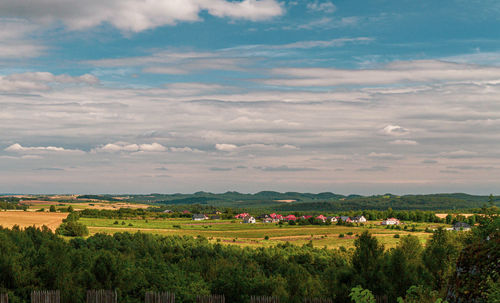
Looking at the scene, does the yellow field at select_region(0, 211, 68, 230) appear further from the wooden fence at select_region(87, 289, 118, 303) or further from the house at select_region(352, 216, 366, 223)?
the house at select_region(352, 216, 366, 223)

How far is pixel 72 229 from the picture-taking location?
97.8 meters

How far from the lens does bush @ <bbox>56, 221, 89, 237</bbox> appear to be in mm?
96562

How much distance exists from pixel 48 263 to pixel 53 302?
9356mm

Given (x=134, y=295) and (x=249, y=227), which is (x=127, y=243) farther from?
(x=249, y=227)

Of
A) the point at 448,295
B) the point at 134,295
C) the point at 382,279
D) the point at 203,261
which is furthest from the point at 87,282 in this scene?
the point at 203,261

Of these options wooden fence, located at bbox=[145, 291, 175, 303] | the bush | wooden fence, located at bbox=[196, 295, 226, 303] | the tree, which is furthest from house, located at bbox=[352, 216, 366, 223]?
wooden fence, located at bbox=[145, 291, 175, 303]

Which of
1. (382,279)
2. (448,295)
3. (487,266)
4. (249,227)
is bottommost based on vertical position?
(249,227)

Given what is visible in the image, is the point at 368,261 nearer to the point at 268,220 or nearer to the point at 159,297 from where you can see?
the point at 159,297

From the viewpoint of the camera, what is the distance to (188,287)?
27484mm

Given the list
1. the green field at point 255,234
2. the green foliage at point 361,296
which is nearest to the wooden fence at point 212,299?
the green foliage at point 361,296

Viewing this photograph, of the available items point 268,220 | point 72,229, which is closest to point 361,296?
point 72,229

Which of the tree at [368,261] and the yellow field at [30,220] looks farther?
the yellow field at [30,220]

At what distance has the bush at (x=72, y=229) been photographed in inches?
3802

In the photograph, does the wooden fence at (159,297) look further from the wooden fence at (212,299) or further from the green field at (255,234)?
the green field at (255,234)
